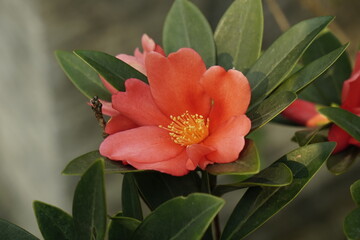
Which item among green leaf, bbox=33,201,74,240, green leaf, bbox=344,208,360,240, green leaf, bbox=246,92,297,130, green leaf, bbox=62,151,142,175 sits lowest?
green leaf, bbox=344,208,360,240

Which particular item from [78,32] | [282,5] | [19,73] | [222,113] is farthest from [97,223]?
[282,5]

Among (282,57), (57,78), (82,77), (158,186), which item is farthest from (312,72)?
(57,78)

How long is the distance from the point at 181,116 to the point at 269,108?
0.43 ft

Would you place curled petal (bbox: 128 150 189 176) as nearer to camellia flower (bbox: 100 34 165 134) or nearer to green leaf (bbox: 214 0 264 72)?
camellia flower (bbox: 100 34 165 134)

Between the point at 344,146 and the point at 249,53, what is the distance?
0.21 meters

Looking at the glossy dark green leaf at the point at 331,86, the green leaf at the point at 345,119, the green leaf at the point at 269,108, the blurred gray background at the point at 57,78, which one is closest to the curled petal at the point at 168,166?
the green leaf at the point at 269,108

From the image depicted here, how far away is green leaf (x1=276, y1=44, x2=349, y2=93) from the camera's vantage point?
879mm

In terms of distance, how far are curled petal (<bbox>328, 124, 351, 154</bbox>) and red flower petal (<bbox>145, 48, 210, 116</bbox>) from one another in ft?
0.79

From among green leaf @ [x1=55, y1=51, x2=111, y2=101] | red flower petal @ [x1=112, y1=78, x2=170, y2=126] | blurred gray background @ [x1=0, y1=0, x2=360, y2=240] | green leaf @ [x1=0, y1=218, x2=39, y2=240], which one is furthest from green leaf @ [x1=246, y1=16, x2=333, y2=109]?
blurred gray background @ [x1=0, y1=0, x2=360, y2=240]

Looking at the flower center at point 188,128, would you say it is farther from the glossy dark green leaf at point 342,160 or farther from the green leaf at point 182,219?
the glossy dark green leaf at point 342,160

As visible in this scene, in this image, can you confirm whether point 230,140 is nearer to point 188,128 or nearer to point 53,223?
point 188,128

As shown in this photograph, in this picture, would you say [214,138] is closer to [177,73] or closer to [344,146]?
[177,73]

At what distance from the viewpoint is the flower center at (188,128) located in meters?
0.90

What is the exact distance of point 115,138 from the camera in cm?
87
